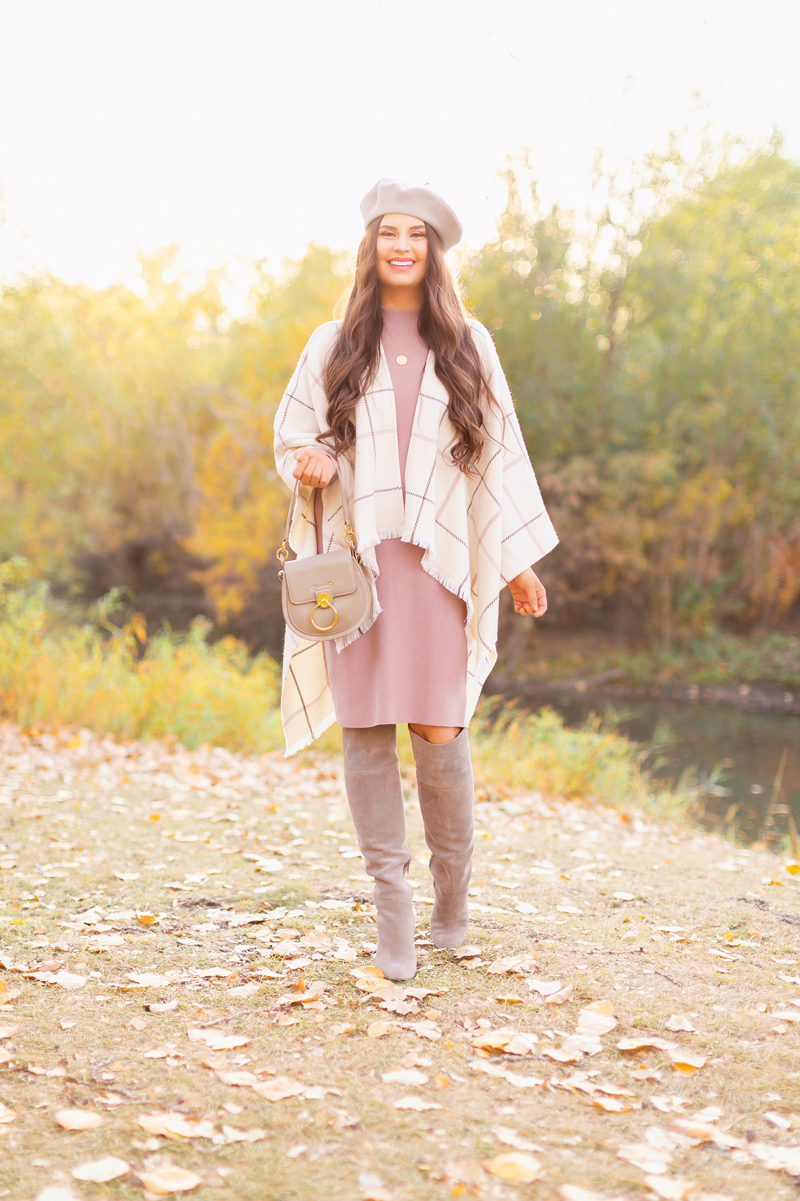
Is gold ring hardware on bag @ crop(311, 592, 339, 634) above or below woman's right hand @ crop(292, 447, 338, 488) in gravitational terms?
below

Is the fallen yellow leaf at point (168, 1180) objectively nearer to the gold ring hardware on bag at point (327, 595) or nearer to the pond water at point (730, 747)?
the gold ring hardware on bag at point (327, 595)

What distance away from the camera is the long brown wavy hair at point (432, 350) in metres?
2.51

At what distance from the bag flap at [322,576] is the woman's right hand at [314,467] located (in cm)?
18

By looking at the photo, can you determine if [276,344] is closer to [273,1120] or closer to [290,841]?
[290,841]

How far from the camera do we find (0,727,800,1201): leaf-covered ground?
1.68 m

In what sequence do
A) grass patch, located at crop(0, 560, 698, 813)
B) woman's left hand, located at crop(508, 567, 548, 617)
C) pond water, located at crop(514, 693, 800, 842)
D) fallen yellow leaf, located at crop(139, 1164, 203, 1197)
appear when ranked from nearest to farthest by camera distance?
fallen yellow leaf, located at crop(139, 1164, 203, 1197) → woman's left hand, located at crop(508, 567, 548, 617) → grass patch, located at crop(0, 560, 698, 813) → pond water, located at crop(514, 693, 800, 842)

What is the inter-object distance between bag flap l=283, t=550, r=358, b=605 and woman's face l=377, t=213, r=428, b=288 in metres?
0.73

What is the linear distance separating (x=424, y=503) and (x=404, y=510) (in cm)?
5

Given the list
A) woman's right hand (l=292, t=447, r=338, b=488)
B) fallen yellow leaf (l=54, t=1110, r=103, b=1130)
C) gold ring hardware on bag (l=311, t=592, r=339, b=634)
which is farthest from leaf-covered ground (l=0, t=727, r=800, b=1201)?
woman's right hand (l=292, t=447, r=338, b=488)

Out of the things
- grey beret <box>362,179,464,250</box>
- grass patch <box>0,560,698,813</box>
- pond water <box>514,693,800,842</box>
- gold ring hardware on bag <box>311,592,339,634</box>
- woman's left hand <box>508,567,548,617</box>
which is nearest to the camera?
gold ring hardware on bag <box>311,592,339,634</box>

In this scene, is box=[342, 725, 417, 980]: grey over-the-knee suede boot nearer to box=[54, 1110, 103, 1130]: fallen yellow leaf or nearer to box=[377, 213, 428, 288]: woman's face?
box=[54, 1110, 103, 1130]: fallen yellow leaf

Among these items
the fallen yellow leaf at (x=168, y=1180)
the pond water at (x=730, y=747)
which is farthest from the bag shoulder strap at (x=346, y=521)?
the pond water at (x=730, y=747)

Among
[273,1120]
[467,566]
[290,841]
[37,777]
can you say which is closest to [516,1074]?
[273,1120]

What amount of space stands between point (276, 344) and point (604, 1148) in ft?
67.4
